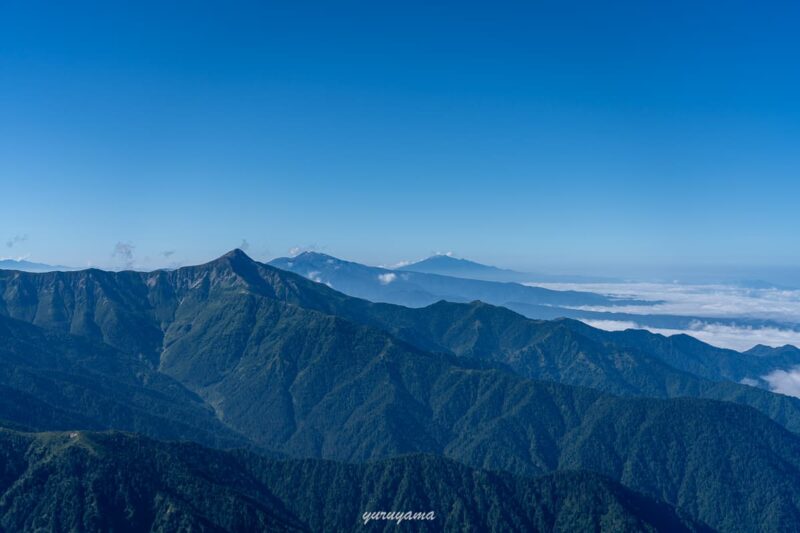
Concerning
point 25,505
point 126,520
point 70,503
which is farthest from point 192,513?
point 25,505

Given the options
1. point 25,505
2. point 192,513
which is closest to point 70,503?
point 25,505

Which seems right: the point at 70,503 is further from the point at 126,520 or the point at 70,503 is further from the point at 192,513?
the point at 192,513

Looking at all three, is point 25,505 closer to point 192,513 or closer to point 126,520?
point 126,520

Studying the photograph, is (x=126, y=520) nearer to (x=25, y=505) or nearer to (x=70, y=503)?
(x=70, y=503)

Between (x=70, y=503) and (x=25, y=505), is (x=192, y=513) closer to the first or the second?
(x=70, y=503)

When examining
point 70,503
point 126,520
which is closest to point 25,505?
point 70,503
